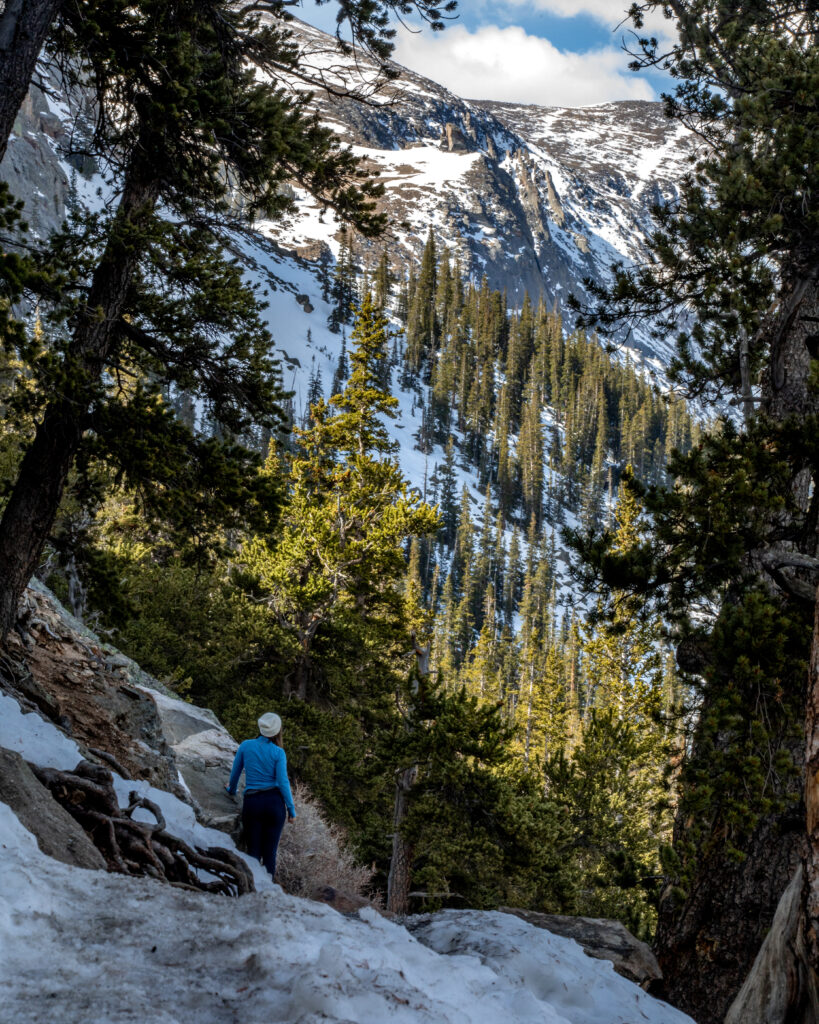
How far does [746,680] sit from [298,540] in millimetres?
16100

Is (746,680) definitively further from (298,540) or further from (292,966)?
(298,540)

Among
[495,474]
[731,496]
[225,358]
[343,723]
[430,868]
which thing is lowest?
[430,868]

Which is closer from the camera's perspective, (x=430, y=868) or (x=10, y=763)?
(x=10, y=763)

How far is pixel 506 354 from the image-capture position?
138 meters

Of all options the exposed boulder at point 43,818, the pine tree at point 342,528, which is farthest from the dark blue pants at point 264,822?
the pine tree at point 342,528

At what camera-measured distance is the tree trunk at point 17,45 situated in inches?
205

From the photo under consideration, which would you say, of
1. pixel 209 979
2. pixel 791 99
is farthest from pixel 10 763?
pixel 791 99

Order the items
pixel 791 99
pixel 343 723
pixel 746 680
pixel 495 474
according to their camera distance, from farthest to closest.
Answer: pixel 495 474
pixel 343 723
pixel 791 99
pixel 746 680

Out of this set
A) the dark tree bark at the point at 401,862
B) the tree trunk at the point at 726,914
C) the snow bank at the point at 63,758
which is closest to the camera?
the snow bank at the point at 63,758

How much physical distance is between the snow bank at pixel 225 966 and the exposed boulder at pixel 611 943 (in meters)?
1.76

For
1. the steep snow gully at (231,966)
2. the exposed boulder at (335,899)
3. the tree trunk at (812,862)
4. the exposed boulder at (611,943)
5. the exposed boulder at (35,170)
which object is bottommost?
the exposed boulder at (335,899)

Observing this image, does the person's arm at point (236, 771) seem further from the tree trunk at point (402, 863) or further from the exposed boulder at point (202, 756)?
the tree trunk at point (402, 863)

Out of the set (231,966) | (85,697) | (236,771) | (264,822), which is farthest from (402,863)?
(231,966)

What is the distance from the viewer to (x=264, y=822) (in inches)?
270
